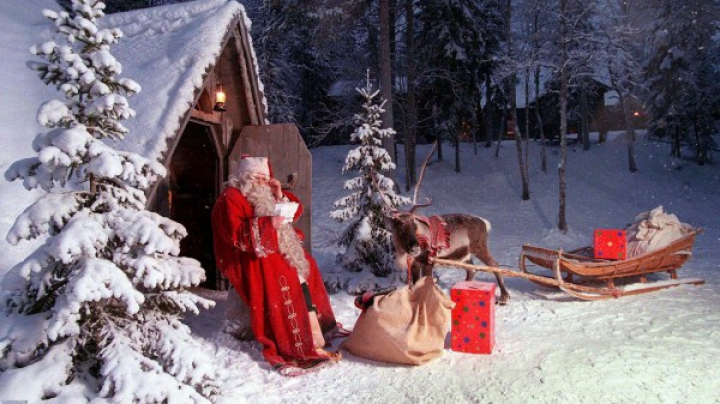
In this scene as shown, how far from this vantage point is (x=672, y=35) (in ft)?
79.3

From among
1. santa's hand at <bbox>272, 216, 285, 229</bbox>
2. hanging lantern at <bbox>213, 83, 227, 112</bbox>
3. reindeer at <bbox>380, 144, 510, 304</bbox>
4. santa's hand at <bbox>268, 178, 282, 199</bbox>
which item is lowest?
reindeer at <bbox>380, 144, 510, 304</bbox>

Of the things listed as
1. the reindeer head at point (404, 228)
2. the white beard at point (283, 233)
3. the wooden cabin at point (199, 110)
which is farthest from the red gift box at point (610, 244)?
the white beard at point (283, 233)

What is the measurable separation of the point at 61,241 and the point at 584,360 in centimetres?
439

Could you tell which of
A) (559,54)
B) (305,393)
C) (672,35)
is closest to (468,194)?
(559,54)

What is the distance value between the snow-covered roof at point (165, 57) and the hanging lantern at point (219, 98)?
2.87 feet

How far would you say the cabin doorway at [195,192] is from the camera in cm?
728

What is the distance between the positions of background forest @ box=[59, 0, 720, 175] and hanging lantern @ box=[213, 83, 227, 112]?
6.66 metres

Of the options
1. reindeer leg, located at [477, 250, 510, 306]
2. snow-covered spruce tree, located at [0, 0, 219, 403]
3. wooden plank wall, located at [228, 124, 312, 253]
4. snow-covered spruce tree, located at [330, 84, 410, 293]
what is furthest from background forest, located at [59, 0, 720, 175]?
snow-covered spruce tree, located at [0, 0, 219, 403]

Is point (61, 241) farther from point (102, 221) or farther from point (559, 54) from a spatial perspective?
point (559, 54)

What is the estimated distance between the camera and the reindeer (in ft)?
18.3

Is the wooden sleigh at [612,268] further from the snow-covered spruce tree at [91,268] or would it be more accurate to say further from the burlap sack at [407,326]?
→ the snow-covered spruce tree at [91,268]

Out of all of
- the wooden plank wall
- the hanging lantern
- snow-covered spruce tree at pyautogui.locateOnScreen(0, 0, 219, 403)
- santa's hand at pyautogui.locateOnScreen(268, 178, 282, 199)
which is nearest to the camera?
snow-covered spruce tree at pyautogui.locateOnScreen(0, 0, 219, 403)

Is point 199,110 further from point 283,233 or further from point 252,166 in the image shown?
point 283,233

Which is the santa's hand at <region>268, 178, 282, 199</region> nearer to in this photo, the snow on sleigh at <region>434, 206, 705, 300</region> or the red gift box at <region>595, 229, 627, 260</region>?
the snow on sleigh at <region>434, 206, 705, 300</region>
